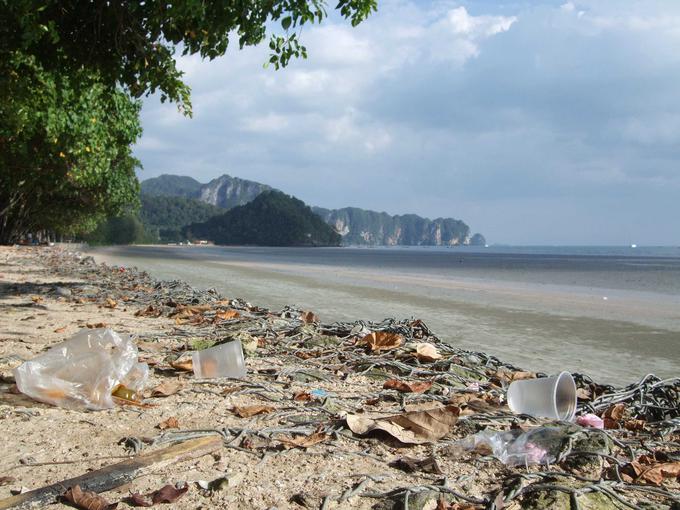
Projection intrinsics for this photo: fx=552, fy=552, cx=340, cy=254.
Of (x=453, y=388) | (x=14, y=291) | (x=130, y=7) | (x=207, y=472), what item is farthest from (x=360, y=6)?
(x=14, y=291)

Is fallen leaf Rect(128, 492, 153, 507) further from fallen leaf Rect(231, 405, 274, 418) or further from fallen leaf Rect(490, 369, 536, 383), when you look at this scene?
fallen leaf Rect(490, 369, 536, 383)

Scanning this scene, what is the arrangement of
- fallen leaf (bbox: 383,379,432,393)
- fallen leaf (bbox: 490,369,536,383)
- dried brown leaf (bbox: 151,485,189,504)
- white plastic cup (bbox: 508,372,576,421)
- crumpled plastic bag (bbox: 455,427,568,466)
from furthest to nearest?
fallen leaf (bbox: 490,369,536,383)
fallen leaf (bbox: 383,379,432,393)
white plastic cup (bbox: 508,372,576,421)
crumpled plastic bag (bbox: 455,427,568,466)
dried brown leaf (bbox: 151,485,189,504)

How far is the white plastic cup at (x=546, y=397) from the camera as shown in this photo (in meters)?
4.04

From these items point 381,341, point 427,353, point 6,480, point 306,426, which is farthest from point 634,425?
point 6,480

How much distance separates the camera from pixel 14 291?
1143cm

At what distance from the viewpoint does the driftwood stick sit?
246 cm

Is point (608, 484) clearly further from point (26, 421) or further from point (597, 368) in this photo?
point (597, 368)

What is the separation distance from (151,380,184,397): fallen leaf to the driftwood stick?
1156 millimetres

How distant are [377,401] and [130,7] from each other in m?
4.47

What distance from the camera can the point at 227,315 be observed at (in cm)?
823

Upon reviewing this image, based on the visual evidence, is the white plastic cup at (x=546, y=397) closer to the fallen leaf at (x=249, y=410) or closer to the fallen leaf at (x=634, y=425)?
the fallen leaf at (x=634, y=425)

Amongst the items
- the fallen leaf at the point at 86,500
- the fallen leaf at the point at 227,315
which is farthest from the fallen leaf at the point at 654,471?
the fallen leaf at the point at 227,315

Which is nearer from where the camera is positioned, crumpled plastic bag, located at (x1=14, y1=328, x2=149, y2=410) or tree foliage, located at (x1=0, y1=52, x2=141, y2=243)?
crumpled plastic bag, located at (x1=14, y1=328, x2=149, y2=410)

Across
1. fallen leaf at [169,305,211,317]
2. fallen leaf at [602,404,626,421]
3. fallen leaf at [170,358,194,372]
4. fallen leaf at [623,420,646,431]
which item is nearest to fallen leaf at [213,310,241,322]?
fallen leaf at [169,305,211,317]
